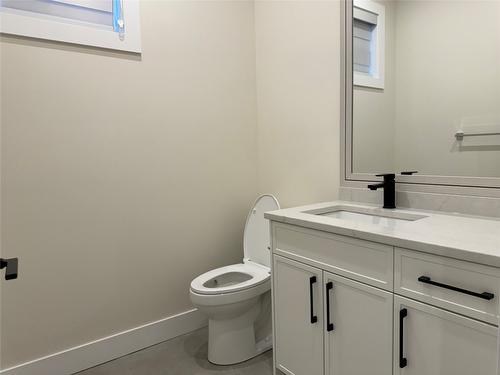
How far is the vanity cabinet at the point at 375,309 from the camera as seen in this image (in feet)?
3.28

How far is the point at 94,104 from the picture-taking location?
6.19ft

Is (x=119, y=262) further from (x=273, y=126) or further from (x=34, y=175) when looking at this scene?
(x=273, y=126)

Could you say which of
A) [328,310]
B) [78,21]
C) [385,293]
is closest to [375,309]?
[385,293]

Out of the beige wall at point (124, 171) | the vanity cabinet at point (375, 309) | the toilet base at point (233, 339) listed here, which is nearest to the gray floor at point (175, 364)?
the toilet base at point (233, 339)

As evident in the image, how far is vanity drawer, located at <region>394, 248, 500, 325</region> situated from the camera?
0.96 meters

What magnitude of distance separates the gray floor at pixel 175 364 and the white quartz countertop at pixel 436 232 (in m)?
0.90

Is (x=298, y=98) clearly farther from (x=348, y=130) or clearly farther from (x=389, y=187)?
(x=389, y=187)

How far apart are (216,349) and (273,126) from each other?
139 centimetres

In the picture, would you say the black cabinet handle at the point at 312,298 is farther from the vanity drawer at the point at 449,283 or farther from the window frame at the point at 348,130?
the window frame at the point at 348,130

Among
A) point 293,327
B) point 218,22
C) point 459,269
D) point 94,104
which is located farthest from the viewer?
point 218,22

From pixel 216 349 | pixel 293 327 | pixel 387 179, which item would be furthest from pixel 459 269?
pixel 216 349

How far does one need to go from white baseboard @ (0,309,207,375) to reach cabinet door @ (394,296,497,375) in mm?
1429

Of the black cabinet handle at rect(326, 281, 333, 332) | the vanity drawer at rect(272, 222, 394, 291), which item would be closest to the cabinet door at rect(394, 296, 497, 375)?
the vanity drawer at rect(272, 222, 394, 291)

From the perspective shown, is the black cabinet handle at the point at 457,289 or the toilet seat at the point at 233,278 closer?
the black cabinet handle at the point at 457,289
